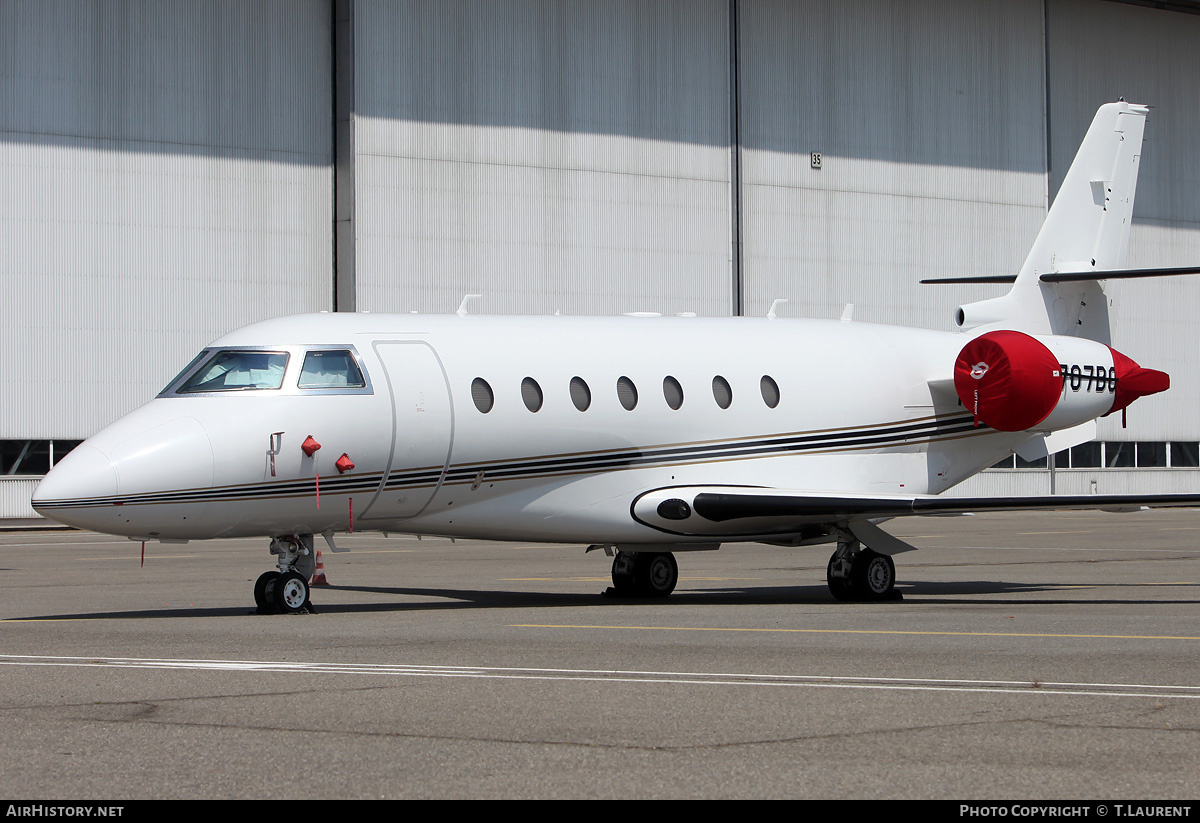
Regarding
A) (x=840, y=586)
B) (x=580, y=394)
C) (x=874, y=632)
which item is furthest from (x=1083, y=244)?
(x=874, y=632)

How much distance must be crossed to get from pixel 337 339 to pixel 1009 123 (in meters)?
43.4

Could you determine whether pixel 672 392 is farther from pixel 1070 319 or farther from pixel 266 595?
pixel 1070 319

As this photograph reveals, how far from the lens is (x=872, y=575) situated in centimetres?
1797

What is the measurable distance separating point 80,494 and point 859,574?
8.49 metres

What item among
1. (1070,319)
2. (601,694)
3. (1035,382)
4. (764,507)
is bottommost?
(601,694)

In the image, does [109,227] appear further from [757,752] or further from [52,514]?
[757,752]

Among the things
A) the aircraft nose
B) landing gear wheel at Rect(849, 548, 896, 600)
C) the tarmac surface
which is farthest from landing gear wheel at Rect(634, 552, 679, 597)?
the aircraft nose

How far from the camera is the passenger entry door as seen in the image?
1593cm

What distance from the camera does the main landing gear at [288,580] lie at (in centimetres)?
1531

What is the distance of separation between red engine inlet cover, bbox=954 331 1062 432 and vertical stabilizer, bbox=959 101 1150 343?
2.02 meters

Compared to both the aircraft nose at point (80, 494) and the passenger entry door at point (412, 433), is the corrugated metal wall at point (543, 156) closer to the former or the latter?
the passenger entry door at point (412, 433)

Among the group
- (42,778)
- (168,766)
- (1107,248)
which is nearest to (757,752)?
(168,766)

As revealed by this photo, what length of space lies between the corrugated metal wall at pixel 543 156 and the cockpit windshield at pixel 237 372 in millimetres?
29263

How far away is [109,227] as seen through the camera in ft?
141
